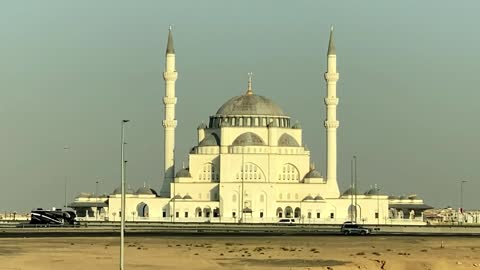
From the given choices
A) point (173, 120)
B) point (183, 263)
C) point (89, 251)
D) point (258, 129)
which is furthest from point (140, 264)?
point (258, 129)

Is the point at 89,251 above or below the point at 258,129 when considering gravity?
below

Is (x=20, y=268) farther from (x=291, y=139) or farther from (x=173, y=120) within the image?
(x=291, y=139)

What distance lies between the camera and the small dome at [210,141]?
175m

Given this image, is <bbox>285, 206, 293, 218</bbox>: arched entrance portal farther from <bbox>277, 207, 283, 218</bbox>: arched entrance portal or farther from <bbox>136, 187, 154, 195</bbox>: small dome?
<bbox>136, 187, 154, 195</bbox>: small dome

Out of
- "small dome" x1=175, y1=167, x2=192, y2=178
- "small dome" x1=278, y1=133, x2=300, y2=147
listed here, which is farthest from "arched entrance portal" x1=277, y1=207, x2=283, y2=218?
"small dome" x1=175, y1=167, x2=192, y2=178

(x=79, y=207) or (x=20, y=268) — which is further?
(x=79, y=207)

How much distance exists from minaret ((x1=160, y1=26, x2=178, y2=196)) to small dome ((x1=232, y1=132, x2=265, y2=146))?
379 inches

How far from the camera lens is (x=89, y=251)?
206ft

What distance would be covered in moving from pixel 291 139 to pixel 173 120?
19.2 meters

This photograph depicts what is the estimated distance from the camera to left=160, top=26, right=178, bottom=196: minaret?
16562cm

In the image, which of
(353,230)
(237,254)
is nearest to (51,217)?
(353,230)

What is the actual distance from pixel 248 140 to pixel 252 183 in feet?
22.6


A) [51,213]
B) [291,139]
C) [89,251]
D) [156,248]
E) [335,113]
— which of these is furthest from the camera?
[291,139]

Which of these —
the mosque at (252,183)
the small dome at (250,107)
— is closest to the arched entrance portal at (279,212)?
the mosque at (252,183)
